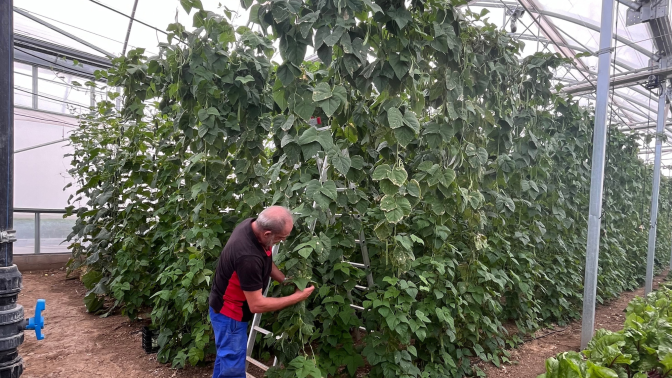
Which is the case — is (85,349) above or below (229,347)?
below

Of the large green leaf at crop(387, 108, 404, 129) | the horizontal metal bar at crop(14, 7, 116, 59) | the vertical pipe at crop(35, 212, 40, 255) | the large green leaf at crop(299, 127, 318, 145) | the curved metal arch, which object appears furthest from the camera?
the vertical pipe at crop(35, 212, 40, 255)

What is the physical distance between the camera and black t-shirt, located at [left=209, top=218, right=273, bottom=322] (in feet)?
6.88

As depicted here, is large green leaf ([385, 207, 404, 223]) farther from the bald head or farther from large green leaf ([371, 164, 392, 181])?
the bald head

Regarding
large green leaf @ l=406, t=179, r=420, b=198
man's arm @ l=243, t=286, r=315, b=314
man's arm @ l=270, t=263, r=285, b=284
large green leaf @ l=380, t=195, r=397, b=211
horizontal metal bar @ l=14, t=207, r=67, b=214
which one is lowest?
horizontal metal bar @ l=14, t=207, r=67, b=214

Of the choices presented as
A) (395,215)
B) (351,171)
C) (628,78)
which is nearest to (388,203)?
(395,215)

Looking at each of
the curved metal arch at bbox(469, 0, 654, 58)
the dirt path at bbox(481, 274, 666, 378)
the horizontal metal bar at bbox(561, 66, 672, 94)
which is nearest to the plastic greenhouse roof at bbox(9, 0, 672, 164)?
the curved metal arch at bbox(469, 0, 654, 58)

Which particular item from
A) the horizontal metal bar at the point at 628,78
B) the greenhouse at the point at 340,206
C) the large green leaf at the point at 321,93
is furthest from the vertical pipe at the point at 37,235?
the horizontal metal bar at the point at 628,78

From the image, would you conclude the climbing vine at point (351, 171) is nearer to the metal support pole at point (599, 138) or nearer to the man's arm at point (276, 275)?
the man's arm at point (276, 275)

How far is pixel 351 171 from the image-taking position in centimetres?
244

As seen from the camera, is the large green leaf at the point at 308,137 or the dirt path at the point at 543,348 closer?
the large green leaf at the point at 308,137

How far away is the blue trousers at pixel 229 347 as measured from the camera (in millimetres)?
2252

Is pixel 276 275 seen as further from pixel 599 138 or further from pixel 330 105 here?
pixel 599 138

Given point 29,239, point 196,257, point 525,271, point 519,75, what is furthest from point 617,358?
point 29,239

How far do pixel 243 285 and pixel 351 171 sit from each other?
900 mm
